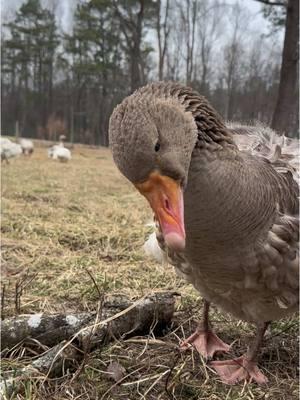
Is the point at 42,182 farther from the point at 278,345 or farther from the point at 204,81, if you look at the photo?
the point at 204,81

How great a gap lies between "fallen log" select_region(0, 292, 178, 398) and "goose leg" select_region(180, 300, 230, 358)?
0.56 ft

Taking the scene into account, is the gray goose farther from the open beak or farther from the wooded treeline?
the wooded treeline

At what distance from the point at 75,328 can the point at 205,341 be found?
75 centimetres

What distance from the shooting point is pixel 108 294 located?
120 inches

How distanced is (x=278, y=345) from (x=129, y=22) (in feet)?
50.1

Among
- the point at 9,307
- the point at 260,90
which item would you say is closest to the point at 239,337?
the point at 9,307

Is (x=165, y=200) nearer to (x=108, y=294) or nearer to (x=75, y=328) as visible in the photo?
(x=75, y=328)

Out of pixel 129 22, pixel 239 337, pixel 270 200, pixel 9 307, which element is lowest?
pixel 239 337

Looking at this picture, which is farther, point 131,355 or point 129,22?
point 129,22

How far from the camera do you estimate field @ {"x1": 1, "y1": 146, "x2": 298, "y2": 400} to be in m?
2.14

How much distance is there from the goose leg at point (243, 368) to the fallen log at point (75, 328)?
1.30 ft

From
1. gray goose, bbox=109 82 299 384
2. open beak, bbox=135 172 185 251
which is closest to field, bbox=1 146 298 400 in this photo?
gray goose, bbox=109 82 299 384

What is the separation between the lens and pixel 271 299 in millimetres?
2324


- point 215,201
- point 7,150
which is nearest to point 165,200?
point 215,201
